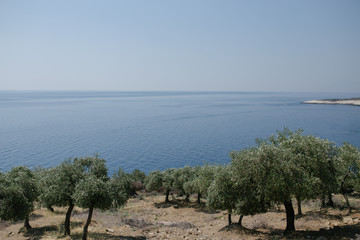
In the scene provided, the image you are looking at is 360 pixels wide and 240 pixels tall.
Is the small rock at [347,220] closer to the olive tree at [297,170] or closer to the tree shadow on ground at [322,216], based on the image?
the tree shadow on ground at [322,216]

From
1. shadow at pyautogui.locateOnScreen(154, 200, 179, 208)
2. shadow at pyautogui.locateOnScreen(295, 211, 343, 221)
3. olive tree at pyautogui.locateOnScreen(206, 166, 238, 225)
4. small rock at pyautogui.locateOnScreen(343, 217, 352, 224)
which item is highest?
olive tree at pyautogui.locateOnScreen(206, 166, 238, 225)

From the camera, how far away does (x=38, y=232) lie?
27781 millimetres

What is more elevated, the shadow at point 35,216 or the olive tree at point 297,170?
the olive tree at point 297,170

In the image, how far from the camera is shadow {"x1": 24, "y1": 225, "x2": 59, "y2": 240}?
26289 millimetres

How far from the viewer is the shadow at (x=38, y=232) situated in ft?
86.3

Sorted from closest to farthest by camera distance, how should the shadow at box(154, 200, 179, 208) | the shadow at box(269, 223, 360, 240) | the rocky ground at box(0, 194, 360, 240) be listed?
1. the shadow at box(269, 223, 360, 240)
2. the rocky ground at box(0, 194, 360, 240)
3. the shadow at box(154, 200, 179, 208)

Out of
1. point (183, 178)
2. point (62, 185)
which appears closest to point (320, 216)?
point (183, 178)

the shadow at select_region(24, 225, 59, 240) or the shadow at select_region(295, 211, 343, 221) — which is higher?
the shadow at select_region(295, 211, 343, 221)

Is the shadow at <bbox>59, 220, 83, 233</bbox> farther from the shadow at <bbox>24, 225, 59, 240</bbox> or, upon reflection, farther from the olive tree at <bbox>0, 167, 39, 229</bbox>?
the olive tree at <bbox>0, 167, 39, 229</bbox>

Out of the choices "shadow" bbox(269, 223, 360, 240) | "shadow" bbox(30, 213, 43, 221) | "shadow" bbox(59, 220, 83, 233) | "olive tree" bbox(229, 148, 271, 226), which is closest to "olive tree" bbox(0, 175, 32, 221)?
"shadow" bbox(59, 220, 83, 233)

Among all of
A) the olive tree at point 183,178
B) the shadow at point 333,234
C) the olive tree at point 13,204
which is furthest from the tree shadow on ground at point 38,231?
the shadow at point 333,234

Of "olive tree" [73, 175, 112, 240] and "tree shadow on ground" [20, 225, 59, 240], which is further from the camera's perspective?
"tree shadow on ground" [20, 225, 59, 240]

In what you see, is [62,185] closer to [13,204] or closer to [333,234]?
[13,204]

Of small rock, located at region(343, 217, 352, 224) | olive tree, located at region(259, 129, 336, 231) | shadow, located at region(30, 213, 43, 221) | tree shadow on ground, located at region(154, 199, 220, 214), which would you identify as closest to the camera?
olive tree, located at region(259, 129, 336, 231)
